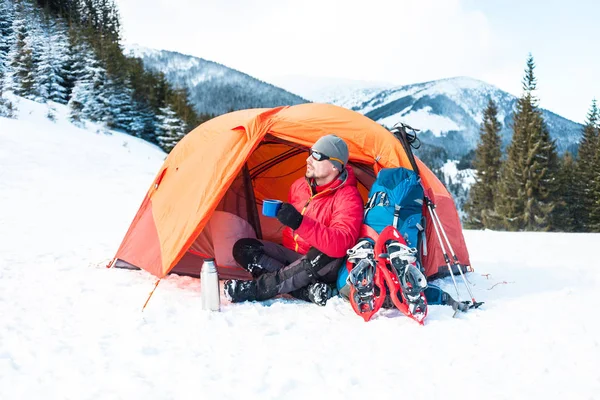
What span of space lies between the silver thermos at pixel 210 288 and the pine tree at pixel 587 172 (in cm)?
3171

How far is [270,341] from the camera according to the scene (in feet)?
10.7

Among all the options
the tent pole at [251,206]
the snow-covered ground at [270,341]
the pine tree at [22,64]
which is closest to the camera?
the snow-covered ground at [270,341]

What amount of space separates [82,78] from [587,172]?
32445mm

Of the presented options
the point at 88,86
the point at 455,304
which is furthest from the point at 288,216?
the point at 88,86

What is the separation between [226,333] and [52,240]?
414 centimetres

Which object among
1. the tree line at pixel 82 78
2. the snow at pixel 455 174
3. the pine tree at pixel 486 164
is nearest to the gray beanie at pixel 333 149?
the tree line at pixel 82 78

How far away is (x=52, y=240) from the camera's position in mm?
6301

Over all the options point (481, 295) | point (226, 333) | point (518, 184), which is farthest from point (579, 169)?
point (226, 333)

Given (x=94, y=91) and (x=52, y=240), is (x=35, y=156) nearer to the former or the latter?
(x=52, y=240)

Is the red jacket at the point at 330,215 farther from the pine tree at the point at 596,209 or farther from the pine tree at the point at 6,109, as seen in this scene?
the pine tree at the point at 596,209

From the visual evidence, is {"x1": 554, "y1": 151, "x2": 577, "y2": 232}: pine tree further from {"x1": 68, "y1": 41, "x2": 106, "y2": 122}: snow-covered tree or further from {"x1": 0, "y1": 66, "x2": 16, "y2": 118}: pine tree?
{"x1": 0, "y1": 66, "x2": 16, "y2": 118}: pine tree

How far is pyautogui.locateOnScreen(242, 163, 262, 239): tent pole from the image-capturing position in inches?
225

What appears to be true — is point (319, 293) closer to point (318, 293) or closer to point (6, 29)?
point (318, 293)

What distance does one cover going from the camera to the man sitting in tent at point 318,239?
3967 millimetres
